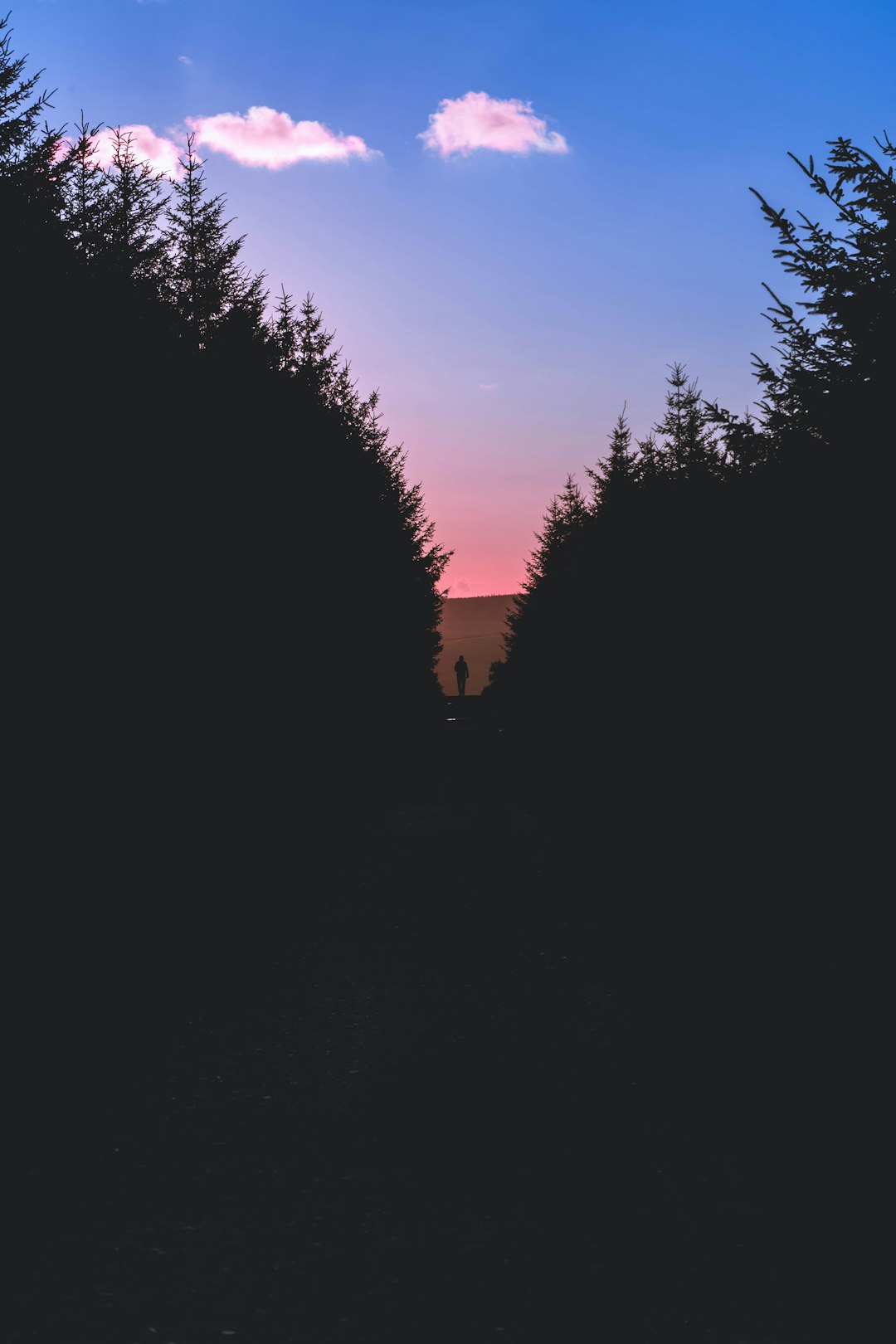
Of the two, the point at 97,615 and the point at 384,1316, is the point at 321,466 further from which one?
the point at 384,1316

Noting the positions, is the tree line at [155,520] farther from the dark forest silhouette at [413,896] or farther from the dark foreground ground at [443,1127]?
the dark foreground ground at [443,1127]

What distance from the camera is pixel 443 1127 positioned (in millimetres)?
4949

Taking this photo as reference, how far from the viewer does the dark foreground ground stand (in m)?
3.44

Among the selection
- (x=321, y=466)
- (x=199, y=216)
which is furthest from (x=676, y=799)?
(x=199, y=216)

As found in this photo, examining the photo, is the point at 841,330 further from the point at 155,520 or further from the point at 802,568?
the point at 155,520

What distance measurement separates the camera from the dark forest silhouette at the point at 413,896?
3.83 metres

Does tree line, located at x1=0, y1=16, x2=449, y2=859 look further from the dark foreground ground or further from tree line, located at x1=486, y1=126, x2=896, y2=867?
tree line, located at x1=486, y1=126, x2=896, y2=867

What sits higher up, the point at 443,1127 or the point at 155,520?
the point at 155,520

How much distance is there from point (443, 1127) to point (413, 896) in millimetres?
5538

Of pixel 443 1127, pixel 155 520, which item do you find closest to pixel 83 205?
pixel 155 520

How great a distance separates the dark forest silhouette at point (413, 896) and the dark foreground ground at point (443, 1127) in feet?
0.08

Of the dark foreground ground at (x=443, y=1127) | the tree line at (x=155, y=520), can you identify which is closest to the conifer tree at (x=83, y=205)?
the tree line at (x=155, y=520)

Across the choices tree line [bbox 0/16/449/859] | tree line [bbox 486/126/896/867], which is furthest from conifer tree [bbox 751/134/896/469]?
tree line [bbox 0/16/449/859]

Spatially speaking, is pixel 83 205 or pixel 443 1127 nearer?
pixel 443 1127
